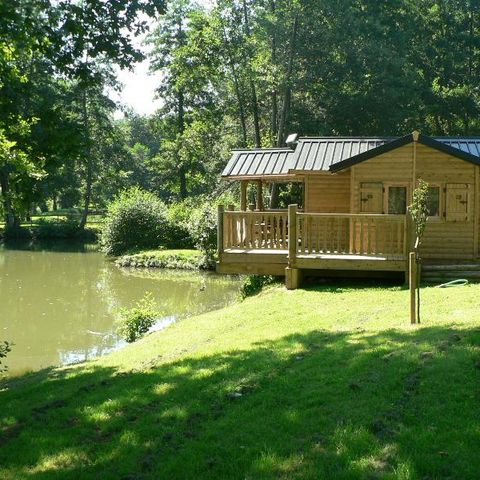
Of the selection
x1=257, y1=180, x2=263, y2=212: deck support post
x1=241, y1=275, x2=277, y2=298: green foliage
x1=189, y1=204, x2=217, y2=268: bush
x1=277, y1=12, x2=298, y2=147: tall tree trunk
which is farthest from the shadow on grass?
x1=277, y1=12, x2=298, y2=147: tall tree trunk

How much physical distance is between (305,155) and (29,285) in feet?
43.4

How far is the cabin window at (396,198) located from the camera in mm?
17594

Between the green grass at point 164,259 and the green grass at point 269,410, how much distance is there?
22259mm

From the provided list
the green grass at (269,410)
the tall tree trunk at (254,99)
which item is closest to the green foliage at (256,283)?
the green grass at (269,410)

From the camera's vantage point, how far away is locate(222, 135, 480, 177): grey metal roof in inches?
666

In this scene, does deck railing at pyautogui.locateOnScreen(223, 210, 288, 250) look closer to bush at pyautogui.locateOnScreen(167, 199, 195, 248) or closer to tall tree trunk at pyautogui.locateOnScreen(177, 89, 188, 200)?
bush at pyautogui.locateOnScreen(167, 199, 195, 248)

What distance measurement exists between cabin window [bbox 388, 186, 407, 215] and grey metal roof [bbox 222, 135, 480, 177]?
126 cm

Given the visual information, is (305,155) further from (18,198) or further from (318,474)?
(318,474)

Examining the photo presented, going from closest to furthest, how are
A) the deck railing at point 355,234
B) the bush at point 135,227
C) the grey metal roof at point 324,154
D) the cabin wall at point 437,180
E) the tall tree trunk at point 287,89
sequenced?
the deck railing at point 355,234 < the grey metal roof at point 324,154 < the cabin wall at point 437,180 < the tall tree trunk at point 287,89 < the bush at point 135,227

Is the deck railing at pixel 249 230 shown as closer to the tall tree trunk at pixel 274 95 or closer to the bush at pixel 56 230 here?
the tall tree trunk at pixel 274 95

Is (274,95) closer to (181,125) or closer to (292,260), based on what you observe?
(181,125)

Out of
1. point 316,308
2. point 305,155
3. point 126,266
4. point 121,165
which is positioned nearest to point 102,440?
point 316,308

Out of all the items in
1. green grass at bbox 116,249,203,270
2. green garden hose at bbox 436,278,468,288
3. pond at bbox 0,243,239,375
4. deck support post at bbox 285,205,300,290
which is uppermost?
deck support post at bbox 285,205,300,290

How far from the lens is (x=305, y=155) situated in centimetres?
1922
